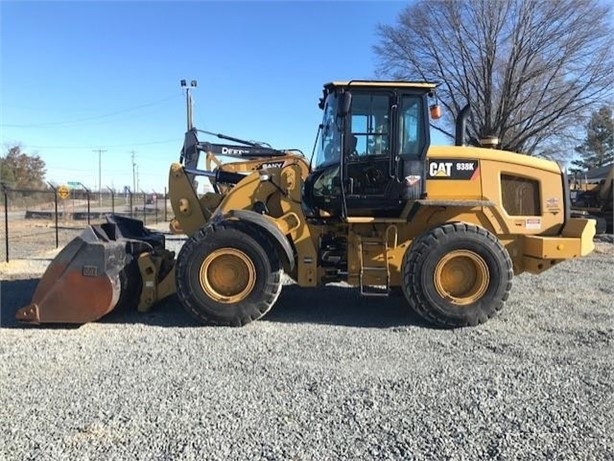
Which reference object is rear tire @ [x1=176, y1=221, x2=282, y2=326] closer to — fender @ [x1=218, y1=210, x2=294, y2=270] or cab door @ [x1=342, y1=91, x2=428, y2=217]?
fender @ [x1=218, y1=210, x2=294, y2=270]

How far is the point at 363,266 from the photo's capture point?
6855 millimetres

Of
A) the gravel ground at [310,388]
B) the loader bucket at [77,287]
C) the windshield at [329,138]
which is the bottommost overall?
the gravel ground at [310,388]

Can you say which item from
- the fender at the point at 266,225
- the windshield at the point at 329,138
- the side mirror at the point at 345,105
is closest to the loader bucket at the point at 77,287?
the fender at the point at 266,225

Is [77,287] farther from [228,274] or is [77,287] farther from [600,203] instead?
[600,203]

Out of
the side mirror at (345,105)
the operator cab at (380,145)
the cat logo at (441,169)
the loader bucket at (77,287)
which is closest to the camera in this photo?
the loader bucket at (77,287)

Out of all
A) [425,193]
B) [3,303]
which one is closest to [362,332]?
[425,193]

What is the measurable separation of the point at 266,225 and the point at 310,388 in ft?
7.99

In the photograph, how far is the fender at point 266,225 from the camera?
21.4ft

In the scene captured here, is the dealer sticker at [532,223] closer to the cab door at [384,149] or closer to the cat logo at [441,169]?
the cat logo at [441,169]

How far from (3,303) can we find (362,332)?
4.70 meters

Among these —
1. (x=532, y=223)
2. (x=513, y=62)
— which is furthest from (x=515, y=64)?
(x=532, y=223)

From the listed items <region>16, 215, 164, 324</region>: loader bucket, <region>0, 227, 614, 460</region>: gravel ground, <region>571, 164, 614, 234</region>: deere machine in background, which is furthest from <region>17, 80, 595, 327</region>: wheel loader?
<region>571, 164, 614, 234</region>: deere machine in background

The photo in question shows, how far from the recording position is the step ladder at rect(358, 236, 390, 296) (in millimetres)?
6820

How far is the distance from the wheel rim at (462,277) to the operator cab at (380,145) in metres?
0.84
